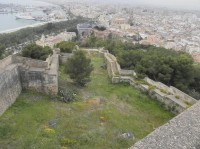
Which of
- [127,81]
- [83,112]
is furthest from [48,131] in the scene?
[127,81]

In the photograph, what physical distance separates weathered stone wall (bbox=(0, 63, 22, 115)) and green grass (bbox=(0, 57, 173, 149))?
0.28 metres

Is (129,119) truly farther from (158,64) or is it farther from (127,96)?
(158,64)

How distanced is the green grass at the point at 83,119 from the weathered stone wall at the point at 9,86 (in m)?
0.28

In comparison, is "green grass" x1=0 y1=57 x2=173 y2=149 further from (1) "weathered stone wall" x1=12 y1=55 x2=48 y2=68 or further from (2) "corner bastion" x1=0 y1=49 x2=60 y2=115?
(1) "weathered stone wall" x1=12 y1=55 x2=48 y2=68

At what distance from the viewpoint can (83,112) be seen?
1511cm

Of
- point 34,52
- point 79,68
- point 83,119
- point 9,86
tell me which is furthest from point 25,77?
point 34,52

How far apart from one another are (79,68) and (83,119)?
529 centimetres

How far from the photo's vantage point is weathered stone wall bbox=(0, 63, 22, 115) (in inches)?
551

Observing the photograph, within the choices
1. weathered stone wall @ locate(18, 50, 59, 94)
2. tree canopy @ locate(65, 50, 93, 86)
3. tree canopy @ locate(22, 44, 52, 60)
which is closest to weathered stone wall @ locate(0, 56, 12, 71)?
weathered stone wall @ locate(18, 50, 59, 94)

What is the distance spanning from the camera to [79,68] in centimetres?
1891

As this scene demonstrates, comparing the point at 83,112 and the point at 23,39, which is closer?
the point at 83,112

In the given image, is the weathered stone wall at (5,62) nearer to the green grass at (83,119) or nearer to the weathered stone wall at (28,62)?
the weathered stone wall at (28,62)

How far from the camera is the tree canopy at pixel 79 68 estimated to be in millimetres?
18766

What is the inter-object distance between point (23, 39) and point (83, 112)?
201 feet
